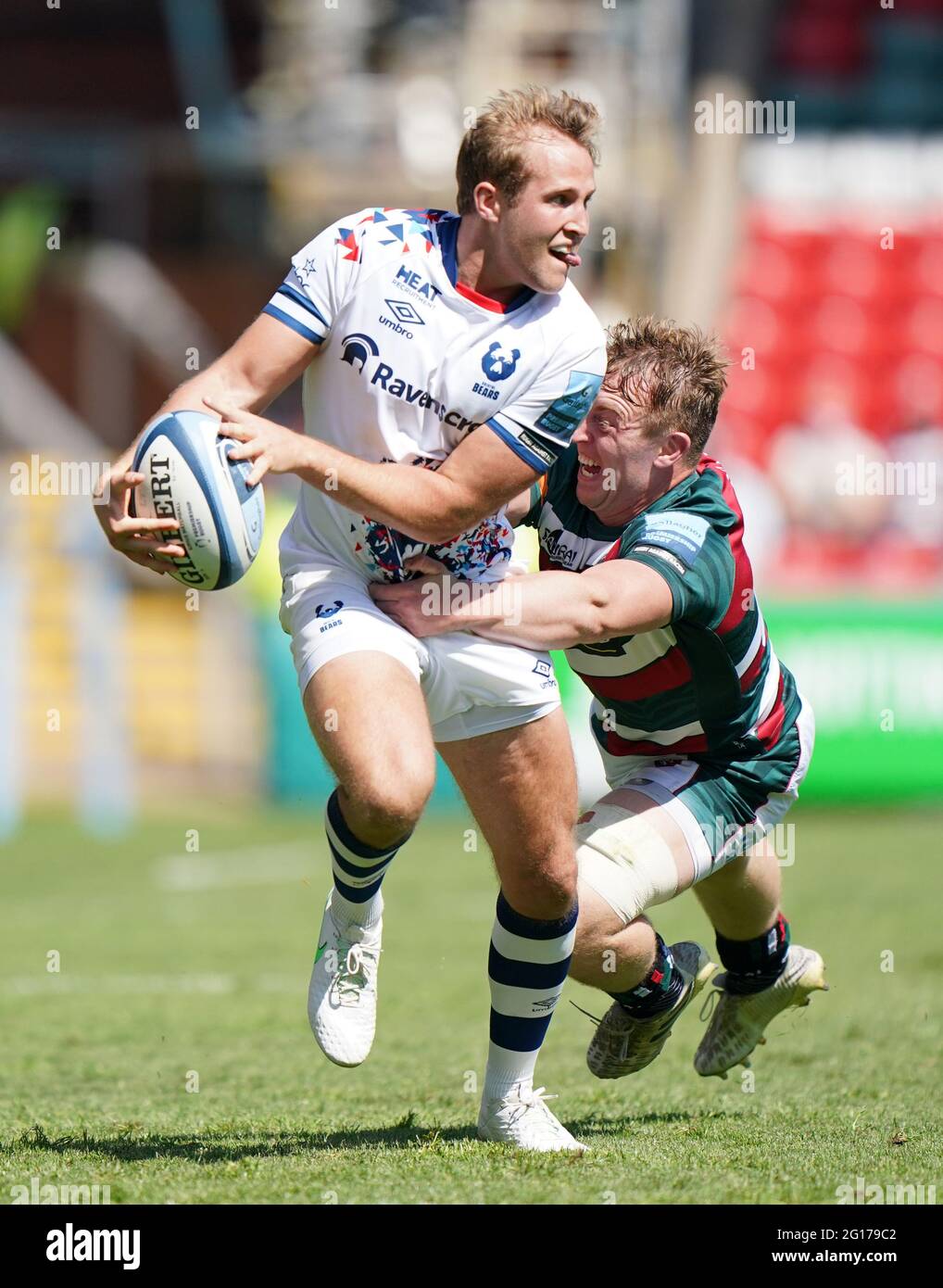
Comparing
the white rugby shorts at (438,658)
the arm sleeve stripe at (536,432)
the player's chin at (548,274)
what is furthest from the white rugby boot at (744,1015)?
the player's chin at (548,274)

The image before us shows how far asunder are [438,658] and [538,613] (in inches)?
10.9

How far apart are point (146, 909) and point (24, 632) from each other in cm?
454

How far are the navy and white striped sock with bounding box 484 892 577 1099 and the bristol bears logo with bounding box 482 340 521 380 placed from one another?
1.35m

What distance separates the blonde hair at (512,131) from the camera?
4.48 m

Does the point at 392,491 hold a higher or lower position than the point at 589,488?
higher

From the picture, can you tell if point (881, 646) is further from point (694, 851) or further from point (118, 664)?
point (694, 851)

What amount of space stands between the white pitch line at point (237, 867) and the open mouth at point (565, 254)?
7.35 metres

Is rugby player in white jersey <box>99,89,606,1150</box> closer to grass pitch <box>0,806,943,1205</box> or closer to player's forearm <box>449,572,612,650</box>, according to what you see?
player's forearm <box>449,572,612,650</box>

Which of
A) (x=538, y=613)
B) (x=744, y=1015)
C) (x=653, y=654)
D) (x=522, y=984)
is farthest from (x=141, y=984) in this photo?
(x=538, y=613)

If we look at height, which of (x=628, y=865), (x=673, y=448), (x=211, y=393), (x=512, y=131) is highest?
(x=512, y=131)

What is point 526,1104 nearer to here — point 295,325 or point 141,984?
point 295,325

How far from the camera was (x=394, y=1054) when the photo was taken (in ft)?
22.0

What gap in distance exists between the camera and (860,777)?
14.0 m

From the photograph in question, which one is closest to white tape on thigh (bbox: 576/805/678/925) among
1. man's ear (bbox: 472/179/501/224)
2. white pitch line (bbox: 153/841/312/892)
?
man's ear (bbox: 472/179/501/224)
